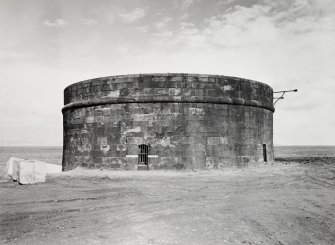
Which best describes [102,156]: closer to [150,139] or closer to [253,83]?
[150,139]

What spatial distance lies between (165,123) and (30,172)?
4.70m

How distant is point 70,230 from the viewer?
484 cm

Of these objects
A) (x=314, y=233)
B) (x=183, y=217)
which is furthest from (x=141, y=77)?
(x=314, y=233)

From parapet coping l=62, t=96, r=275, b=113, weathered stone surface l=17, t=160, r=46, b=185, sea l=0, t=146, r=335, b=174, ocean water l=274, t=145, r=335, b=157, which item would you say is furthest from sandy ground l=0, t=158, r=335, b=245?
ocean water l=274, t=145, r=335, b=157

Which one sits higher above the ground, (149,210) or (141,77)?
(141,77)

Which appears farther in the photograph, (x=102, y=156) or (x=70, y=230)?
(x=102, y=156)

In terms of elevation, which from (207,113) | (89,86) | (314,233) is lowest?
(314,233)

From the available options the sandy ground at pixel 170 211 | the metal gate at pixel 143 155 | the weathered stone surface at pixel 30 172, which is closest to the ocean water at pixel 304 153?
the metal gate at pixel 143 155

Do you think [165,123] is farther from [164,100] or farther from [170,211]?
[170,211]

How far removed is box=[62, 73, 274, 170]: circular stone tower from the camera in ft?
38.2

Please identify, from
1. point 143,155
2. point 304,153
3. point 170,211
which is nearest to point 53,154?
point 304,153

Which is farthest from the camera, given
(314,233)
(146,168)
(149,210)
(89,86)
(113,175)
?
(89,86)

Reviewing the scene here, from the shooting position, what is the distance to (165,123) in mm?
11719

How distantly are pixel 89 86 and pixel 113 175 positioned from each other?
3.88 m
